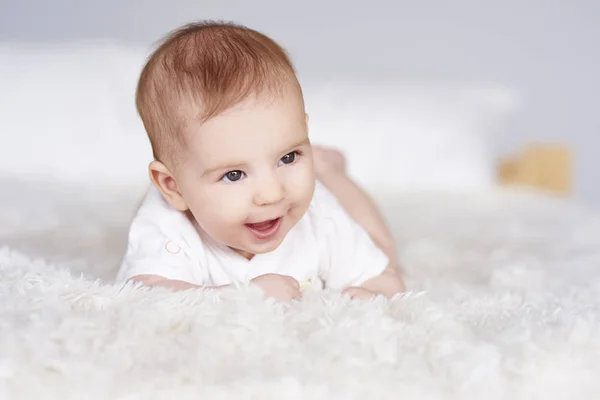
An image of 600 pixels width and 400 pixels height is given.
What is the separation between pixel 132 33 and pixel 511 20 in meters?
1.39

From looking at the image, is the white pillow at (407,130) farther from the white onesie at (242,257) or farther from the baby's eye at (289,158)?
the baby's eye at (289,158)

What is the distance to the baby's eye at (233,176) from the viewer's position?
3.28ft

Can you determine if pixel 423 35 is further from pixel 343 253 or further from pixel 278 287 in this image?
pixel 278 287

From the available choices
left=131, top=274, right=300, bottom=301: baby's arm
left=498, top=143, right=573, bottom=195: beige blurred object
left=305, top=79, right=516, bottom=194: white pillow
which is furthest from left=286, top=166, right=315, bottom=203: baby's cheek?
left=498, top=143, right=573, bottom=195: beige blurred object

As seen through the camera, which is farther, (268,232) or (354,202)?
(354,202)

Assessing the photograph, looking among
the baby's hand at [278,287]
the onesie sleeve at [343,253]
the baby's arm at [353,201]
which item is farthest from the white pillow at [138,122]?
the baby's hand at [278,287]

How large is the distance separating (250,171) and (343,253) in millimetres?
267

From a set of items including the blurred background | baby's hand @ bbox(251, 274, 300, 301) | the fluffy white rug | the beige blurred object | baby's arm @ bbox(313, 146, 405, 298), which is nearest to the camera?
the fluffy white rug

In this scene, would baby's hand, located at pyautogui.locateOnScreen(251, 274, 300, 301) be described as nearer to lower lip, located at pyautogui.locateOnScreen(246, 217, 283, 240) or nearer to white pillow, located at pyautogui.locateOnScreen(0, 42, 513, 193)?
lower lip, located at pyautogui.locateOnScreen(246, 217, 283, 240)

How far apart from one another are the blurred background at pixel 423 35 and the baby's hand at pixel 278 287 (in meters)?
1.87

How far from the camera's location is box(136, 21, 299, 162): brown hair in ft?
3.19

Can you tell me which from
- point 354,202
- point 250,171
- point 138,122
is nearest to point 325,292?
point 250,171

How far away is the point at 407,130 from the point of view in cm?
234

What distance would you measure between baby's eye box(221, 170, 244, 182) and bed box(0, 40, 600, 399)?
0.58 ft
